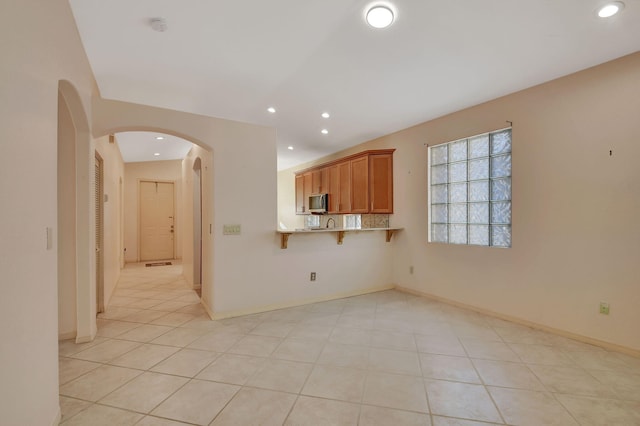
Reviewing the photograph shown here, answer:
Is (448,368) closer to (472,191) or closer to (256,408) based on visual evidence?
Result: (256,408)

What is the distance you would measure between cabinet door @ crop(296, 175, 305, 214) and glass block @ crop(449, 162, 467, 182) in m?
3.91

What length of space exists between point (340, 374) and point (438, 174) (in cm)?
316

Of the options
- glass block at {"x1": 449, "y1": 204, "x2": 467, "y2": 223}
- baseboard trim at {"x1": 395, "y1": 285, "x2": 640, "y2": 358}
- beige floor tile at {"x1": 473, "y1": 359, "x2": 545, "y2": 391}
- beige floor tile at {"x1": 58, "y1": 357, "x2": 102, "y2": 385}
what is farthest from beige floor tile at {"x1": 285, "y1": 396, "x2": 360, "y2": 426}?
glass block at {"x1": 449, "y1": 204, "x2": 467, "y2": 223}

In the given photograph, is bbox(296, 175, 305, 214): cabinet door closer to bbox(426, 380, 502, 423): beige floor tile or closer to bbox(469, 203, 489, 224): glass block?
bbox(469, 203, 489, 224): glass block

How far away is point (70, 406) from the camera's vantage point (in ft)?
6.15

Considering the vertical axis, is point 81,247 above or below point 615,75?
below

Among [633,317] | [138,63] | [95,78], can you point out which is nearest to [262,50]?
[138,63]

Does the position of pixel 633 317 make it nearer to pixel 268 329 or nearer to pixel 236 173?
pixel 268 329

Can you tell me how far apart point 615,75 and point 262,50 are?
322cm

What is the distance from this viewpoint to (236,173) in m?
3.61

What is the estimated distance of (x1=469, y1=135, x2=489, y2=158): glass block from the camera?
3689 mm

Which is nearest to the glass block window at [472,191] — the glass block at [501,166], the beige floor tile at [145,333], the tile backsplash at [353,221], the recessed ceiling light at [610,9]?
the glass block at [501,166]

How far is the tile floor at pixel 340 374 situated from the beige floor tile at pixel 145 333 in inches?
0.4

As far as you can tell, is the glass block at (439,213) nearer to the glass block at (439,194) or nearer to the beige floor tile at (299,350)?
the glass block at (439,194)
